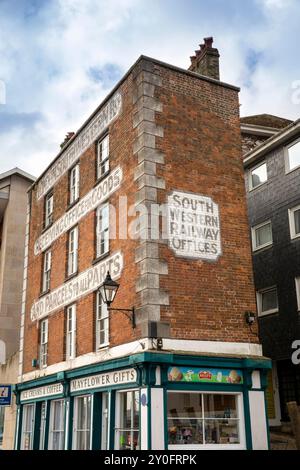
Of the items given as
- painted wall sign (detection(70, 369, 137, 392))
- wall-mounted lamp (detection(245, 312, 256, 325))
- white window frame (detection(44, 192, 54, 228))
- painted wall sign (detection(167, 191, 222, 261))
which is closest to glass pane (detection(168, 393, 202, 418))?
painted wall sign (detection(70, 369, 137, 392))

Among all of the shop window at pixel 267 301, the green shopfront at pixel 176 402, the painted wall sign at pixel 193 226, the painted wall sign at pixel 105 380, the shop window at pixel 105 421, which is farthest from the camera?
the shop window at pixel 267 301

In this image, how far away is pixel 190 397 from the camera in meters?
13.5

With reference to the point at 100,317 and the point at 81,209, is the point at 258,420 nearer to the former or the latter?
the point at 100,317

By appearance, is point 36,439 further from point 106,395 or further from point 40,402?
point 106,395

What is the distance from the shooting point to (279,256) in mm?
21453

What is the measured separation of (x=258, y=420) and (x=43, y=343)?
30.0 ft

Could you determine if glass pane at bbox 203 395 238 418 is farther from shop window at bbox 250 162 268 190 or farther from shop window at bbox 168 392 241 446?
shop window at bbox 250 162 268 190

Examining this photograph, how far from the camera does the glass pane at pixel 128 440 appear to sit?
13.5 meters

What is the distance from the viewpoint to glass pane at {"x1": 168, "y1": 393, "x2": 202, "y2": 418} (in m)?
13.2

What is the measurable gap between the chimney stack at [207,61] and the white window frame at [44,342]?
10.1 metres

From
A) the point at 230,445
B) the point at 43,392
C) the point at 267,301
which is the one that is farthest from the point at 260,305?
the point at 230,445

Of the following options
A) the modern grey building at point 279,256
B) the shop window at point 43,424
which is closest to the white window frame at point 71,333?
the shop window at point 43,424

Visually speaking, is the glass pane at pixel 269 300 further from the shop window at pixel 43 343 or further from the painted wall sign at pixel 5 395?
the painted wall sign at pixel 5 395
